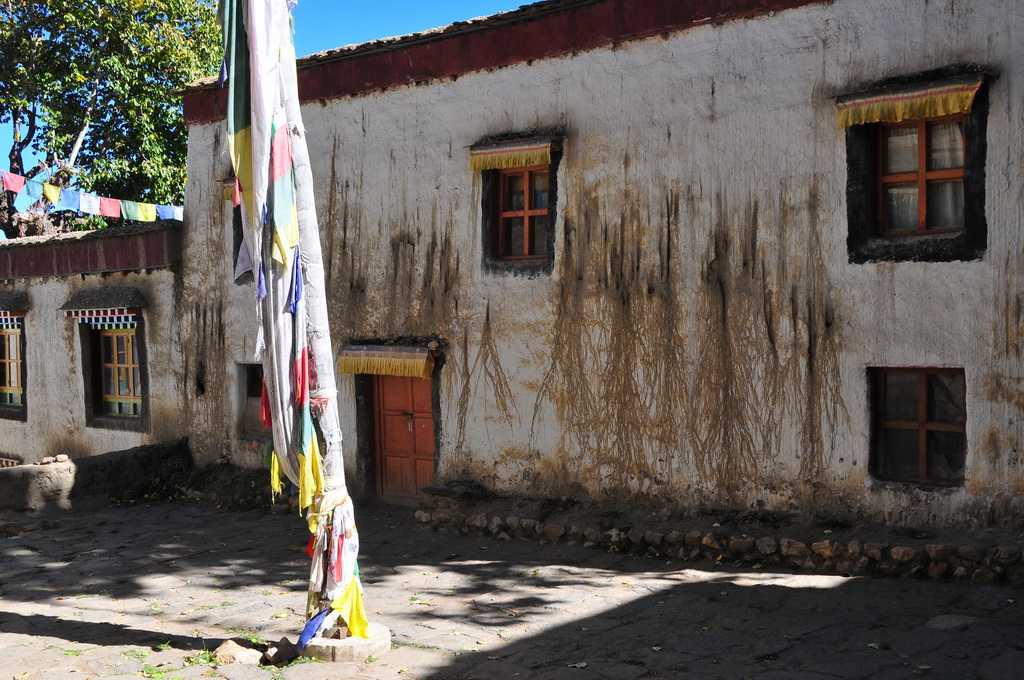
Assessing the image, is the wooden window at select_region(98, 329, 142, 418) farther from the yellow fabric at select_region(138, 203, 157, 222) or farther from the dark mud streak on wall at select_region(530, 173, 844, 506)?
the dark mud streak on wall at select_region(530, 173, 844, 506)

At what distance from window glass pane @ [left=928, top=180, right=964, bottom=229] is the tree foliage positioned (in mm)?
15906

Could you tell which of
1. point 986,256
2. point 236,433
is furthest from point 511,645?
point 236,433

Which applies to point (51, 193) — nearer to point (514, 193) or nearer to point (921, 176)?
point (514, 193)

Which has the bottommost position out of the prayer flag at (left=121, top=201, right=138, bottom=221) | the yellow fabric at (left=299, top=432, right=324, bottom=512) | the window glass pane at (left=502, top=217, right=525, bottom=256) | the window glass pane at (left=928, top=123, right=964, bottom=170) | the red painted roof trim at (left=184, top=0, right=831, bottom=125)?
the yellow fabric at (left=299, top=432, right=324, bottom=512)

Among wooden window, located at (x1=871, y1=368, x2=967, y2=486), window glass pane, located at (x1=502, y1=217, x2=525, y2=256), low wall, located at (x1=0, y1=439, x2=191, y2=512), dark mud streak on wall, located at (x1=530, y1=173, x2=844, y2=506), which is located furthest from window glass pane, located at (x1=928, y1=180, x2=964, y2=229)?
low wall, located at (x1=0, y1=439, x2=191, y2=512)

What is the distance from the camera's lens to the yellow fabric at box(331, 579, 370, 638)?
5609 millimetres

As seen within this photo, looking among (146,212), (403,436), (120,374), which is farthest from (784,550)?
(146,212)

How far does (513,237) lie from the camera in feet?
31.6

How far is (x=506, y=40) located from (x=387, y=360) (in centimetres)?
336

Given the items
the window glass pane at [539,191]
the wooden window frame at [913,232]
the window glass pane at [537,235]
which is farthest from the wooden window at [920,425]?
the window glass pane at [539,191]

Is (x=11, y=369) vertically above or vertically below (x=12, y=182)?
below

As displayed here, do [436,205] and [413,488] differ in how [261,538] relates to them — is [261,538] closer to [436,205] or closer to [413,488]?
[413,488]

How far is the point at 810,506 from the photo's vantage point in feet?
25.4

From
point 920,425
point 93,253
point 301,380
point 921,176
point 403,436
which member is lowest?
point 403,436
